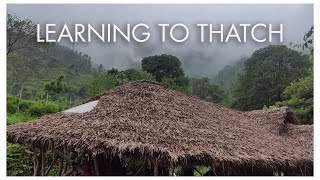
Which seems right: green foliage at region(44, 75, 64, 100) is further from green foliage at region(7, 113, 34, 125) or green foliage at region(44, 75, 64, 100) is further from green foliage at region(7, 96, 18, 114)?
green foliage at region(7, 113, 34, 125)

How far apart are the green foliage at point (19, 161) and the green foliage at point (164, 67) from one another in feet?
47.5

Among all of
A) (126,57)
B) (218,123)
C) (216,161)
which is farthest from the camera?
(126,57)

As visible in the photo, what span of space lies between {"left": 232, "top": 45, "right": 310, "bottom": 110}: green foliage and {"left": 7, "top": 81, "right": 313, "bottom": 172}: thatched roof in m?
15.1

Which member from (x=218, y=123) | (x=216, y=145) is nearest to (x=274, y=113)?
(x=218, y=123)

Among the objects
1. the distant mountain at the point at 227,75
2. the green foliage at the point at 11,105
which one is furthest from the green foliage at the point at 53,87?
the distant mountain at the point at 227,75

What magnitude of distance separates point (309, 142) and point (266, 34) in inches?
195

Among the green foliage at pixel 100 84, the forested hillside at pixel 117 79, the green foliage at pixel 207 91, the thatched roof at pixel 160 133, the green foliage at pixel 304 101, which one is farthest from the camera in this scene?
the green foliage at pixel 207 91

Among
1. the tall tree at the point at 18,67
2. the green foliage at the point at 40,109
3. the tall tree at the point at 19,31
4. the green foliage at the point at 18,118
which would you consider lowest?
the green foliage at the point at 18,118

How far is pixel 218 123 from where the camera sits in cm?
874

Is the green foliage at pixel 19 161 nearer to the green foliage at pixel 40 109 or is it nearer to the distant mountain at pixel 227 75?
the green foliage at pixel 40 109

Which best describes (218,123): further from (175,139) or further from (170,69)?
(170,69)

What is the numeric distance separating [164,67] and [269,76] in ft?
21.8

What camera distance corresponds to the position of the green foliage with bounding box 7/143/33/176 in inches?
454

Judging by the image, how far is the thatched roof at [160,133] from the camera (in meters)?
6.72
